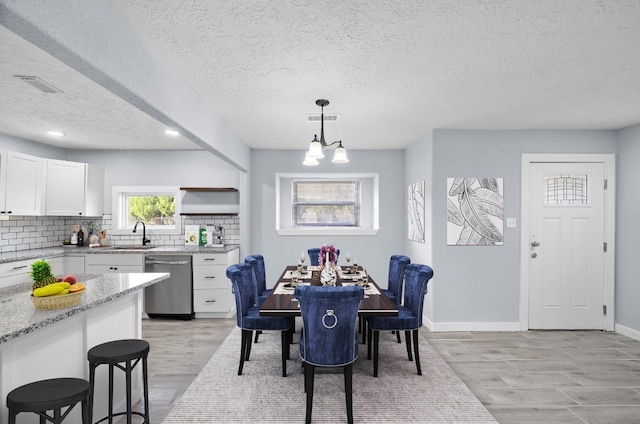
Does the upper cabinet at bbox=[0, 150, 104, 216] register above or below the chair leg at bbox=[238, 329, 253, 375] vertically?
above

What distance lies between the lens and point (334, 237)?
5.88 meters

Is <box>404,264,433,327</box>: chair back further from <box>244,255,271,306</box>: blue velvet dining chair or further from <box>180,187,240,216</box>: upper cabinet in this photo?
<box>180,187,240,216</box>: upper cabinet

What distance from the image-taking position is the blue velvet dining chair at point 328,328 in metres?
2.51

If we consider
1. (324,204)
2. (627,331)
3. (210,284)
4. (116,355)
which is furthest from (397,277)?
(116,355)

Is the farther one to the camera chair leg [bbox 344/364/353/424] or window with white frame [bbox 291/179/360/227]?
window with white frame [bbox 291/179/360/227]

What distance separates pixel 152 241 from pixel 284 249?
1.98m

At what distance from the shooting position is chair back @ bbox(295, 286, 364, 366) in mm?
2508

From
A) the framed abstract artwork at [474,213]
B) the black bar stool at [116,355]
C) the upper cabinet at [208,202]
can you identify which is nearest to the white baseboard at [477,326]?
the framed abstract artwork at [474,213]

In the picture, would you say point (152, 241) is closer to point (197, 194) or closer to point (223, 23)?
point (197, 194)

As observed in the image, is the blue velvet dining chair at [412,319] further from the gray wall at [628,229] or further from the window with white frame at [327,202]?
the gray wall at [628,229]

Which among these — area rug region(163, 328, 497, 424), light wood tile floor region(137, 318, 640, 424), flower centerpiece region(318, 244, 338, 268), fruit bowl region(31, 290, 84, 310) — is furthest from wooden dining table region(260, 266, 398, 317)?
fruit bowl region(31, 290, 84, 310)

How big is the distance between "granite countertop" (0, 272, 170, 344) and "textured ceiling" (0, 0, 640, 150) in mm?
1473

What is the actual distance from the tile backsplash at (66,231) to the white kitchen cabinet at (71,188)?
0.43 meters

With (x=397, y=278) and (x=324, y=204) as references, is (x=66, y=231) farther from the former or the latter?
(x=397, y=278)
